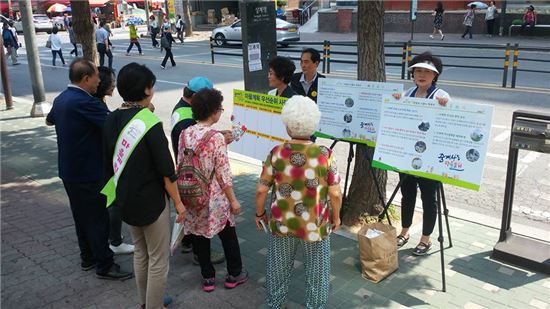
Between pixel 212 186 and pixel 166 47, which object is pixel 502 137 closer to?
pixel 212 186

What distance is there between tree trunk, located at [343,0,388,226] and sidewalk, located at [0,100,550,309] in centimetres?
43

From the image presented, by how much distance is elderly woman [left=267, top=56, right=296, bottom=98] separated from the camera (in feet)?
15.1

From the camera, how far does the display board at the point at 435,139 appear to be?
11.4 ft

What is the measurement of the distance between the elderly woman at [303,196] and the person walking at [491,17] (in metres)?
24.0

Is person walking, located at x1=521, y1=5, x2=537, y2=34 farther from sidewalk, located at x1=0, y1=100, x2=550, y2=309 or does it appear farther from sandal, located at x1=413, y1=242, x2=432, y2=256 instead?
sandal, located at x1=413, y1=242, x2=432, y2=256

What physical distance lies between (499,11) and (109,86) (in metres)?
25.5

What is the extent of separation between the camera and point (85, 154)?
A: 3848 millimetres

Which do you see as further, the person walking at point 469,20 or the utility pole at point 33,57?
the person walking at point 469,20

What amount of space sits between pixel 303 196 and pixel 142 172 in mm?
1027

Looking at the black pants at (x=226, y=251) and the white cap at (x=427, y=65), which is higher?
the white cap at (x=427, y=65)

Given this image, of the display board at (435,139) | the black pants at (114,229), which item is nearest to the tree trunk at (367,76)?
the display board at (435,139)

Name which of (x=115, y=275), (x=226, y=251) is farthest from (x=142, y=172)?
(x=115, y=275)

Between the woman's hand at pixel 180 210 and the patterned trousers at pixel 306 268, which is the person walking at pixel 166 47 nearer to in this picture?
the woman's hand at pixel 180 210

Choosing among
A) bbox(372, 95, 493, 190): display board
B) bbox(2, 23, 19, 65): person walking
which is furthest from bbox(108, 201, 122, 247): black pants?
bbox(2, 23, 19, 65): person walking
